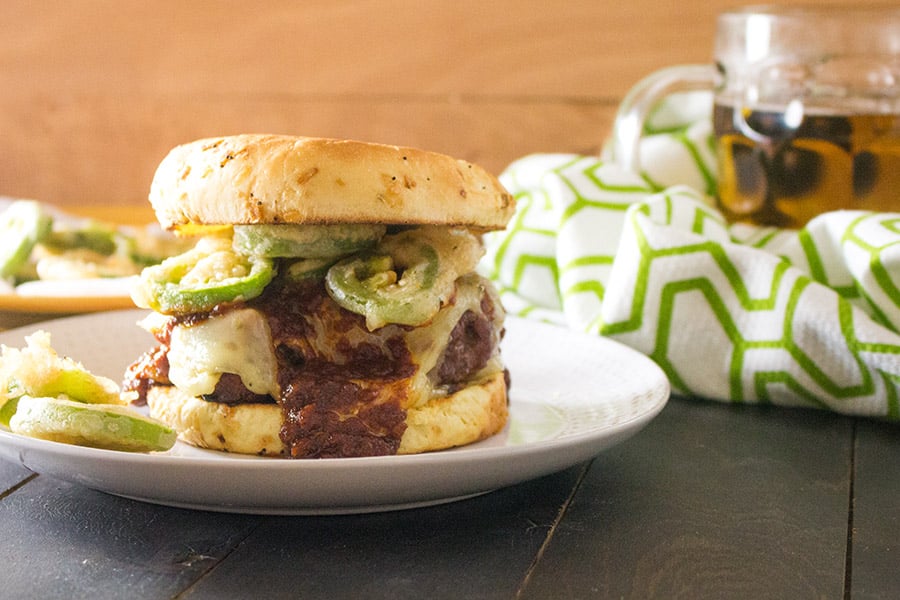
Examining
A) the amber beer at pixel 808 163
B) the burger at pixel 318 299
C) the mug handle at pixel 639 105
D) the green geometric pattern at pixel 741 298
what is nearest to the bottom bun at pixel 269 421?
the burger at pixel 318 299

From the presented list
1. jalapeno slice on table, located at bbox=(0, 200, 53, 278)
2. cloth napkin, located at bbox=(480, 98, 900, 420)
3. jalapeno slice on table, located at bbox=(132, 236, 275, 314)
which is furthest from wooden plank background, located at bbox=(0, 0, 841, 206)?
jalapeno slice on table, located at bbox=(132, 236, 275, 314)

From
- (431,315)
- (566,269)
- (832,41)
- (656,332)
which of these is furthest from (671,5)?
(431,315)

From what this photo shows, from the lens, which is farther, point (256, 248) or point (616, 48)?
point (616, 48)

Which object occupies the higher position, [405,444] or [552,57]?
[552,57]

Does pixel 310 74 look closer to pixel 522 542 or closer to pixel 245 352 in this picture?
pixel 245 352

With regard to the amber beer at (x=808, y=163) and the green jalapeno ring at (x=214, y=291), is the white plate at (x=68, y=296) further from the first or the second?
the amber beer at (x=808, y=163)

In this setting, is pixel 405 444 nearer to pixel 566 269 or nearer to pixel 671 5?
pixel 566 269
